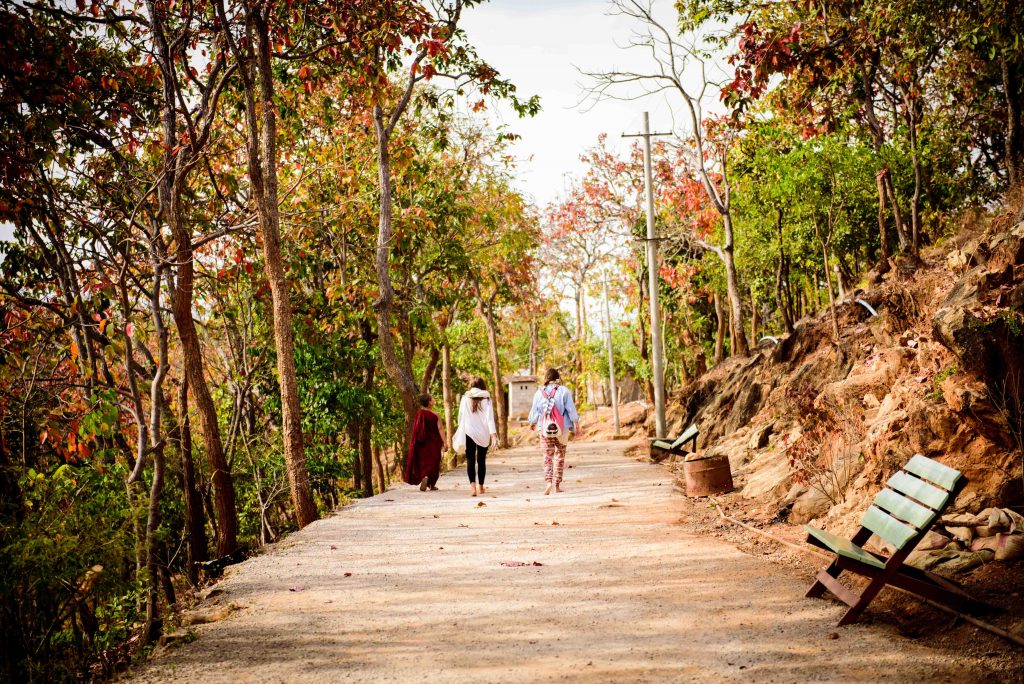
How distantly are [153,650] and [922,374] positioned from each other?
743 centimetres

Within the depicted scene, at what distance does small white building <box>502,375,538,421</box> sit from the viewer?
45938 millimetres

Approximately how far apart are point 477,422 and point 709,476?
3961 mm

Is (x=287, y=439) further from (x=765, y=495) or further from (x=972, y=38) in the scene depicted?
(x=972, y=38)

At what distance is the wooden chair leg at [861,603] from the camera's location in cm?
553

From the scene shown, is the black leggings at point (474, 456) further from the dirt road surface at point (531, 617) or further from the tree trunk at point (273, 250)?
the dirt road surface at point (531, 617)

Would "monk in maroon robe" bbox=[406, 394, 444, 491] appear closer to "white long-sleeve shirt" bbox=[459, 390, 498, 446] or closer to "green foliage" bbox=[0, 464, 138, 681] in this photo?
"white long-sleeve shirt" bbox=[459, 390, 498, 446]

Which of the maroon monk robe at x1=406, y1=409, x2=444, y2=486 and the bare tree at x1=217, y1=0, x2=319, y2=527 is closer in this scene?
the bare tree at x1=217, y1=0, x2=319, y2=527

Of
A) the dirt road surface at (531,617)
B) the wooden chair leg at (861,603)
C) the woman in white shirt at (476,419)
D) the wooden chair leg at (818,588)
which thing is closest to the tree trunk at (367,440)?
the woman in white shirt at (476,419)

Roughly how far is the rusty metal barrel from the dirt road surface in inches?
54.2

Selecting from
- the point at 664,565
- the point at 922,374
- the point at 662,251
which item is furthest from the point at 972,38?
the point at 662,251

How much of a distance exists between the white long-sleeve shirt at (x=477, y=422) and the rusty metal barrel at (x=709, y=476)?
357cm

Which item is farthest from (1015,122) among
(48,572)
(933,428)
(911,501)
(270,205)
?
(48,572)

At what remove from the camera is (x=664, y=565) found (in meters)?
8.03

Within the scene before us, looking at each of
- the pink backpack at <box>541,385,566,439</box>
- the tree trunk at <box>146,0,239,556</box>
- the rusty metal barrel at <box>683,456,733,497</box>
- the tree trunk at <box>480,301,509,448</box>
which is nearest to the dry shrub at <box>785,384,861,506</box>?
the rusty metal barrel at <box>683,456,733,497</box>
